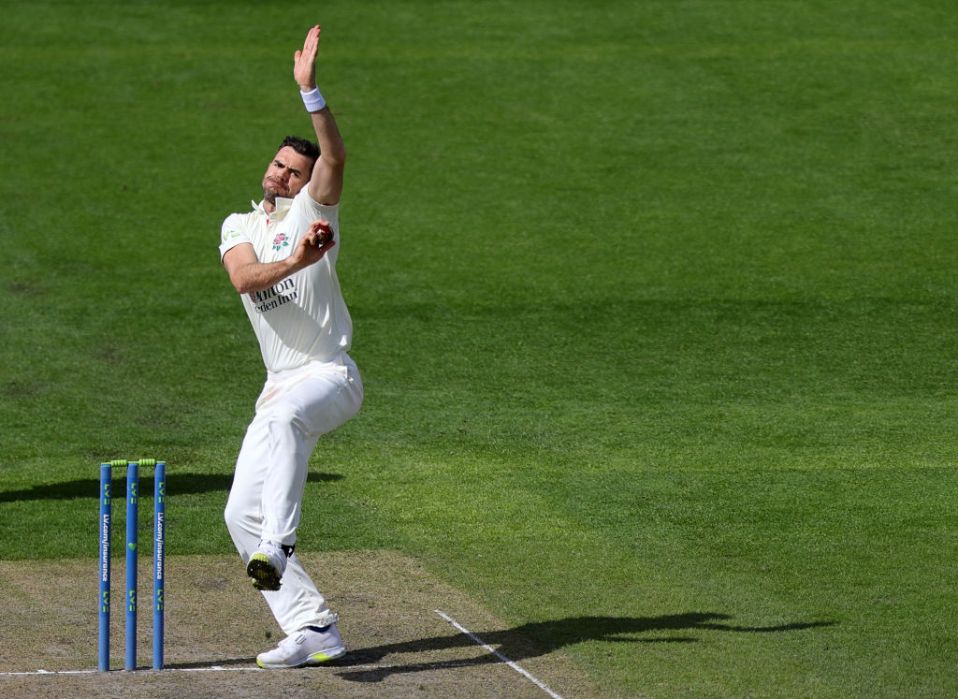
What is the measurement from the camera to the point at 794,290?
1661 centimetres

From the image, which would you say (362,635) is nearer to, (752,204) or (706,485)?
(706,485)

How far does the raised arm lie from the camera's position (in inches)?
285

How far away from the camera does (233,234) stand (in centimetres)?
755

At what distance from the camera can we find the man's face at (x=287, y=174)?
7629mm

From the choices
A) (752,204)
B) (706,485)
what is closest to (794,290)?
(752,204)

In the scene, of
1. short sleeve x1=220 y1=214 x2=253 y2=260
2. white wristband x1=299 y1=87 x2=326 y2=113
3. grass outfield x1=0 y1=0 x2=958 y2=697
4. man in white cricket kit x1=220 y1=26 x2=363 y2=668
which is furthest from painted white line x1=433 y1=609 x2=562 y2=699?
white wristband x1=299 y1=87 x2=326 y2=113

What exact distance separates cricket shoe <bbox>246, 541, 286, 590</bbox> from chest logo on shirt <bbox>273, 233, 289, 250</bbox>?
1492 millimetres

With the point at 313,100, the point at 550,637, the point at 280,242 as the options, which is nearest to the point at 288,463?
the point at 280,242

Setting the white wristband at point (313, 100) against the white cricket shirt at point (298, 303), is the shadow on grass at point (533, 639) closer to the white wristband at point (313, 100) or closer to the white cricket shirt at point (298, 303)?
the white cricket shirt at point (298, 303)

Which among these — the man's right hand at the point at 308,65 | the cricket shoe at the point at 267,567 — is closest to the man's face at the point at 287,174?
the man's right hand at the point at 308,65

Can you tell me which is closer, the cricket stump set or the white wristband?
the cricket stump set

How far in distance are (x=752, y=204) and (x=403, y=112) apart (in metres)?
5.57

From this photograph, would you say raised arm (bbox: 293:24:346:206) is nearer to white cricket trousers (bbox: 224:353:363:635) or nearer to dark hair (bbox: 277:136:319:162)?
dark hair (bbox: 277:136:319:162)

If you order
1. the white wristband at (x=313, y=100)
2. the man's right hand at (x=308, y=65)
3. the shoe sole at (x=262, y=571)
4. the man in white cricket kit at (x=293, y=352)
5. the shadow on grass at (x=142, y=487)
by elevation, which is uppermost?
the man's right hand at (x=308, y=65)
